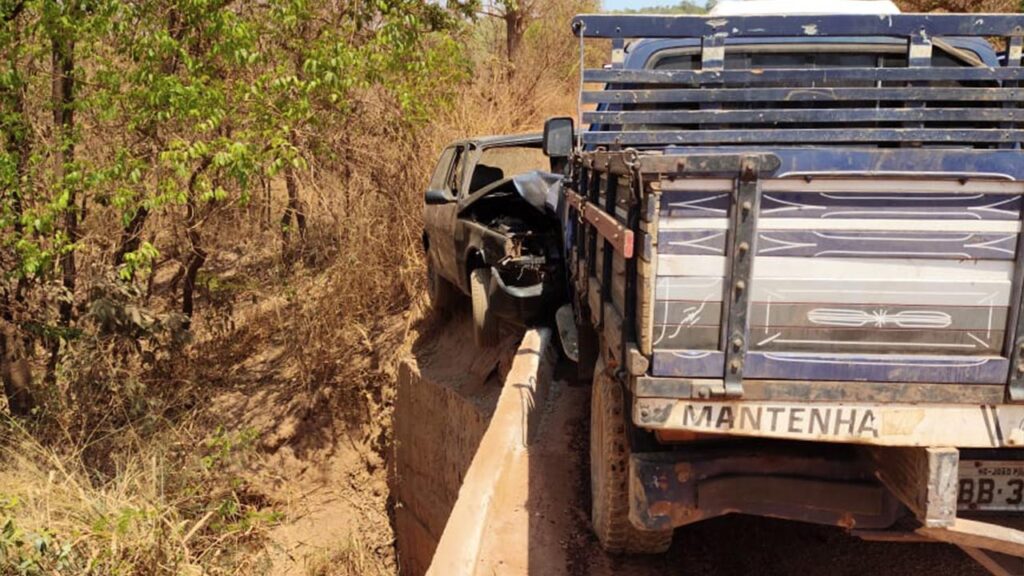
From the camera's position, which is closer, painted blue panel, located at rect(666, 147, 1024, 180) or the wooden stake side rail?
painted blue panel, located at rect(666, 147, 1024, 180)

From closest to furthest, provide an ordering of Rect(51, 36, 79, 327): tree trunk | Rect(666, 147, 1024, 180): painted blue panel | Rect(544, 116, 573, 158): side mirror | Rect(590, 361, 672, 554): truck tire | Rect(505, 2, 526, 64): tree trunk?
Rect(666, 147, 1024, 180): painted blue panel < Rect(590, 361, 672, 554): truck tire < Rect(544, 116, 573, 158): side mirror < Rect(51, 36, 79, 327): tree trunk < Rect(505, 2, 526, 64): tree trunk

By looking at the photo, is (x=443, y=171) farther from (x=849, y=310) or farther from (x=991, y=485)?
(x=991, y=485)

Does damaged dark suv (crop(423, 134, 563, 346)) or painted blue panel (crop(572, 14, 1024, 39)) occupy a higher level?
painted blue panel (crop(572, 14, 1024, 39))

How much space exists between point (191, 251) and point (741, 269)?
27.6 feet

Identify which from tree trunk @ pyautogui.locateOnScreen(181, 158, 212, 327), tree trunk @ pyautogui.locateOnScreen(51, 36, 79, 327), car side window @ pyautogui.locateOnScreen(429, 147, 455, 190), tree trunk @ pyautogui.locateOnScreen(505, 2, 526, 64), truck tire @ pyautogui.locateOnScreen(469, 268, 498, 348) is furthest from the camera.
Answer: tree trunk @ pyautogui.locateOnScreen(505, 2, 526, 64)

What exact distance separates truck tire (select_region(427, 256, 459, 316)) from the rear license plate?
6.47 metres

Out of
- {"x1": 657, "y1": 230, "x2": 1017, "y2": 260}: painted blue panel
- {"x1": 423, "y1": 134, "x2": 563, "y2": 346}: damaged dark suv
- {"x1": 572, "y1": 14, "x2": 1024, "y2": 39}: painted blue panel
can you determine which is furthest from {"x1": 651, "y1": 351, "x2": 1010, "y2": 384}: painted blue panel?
{"x1": 423, "y1": 134, "x2": 563, "y2": 346}: damaged dark suv

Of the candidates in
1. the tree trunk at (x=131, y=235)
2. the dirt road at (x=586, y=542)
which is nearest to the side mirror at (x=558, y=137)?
the dirt road at (x=586, y=542)

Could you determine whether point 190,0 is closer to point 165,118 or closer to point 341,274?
point 165,118

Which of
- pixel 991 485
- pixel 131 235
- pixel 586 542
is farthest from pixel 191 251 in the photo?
pixel 991 485

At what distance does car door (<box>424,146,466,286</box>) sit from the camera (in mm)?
7703

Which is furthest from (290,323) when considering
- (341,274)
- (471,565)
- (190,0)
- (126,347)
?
(471,565)

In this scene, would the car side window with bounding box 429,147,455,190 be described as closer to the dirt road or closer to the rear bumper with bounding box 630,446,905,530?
the dirt road

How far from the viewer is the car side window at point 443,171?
26.1ft
